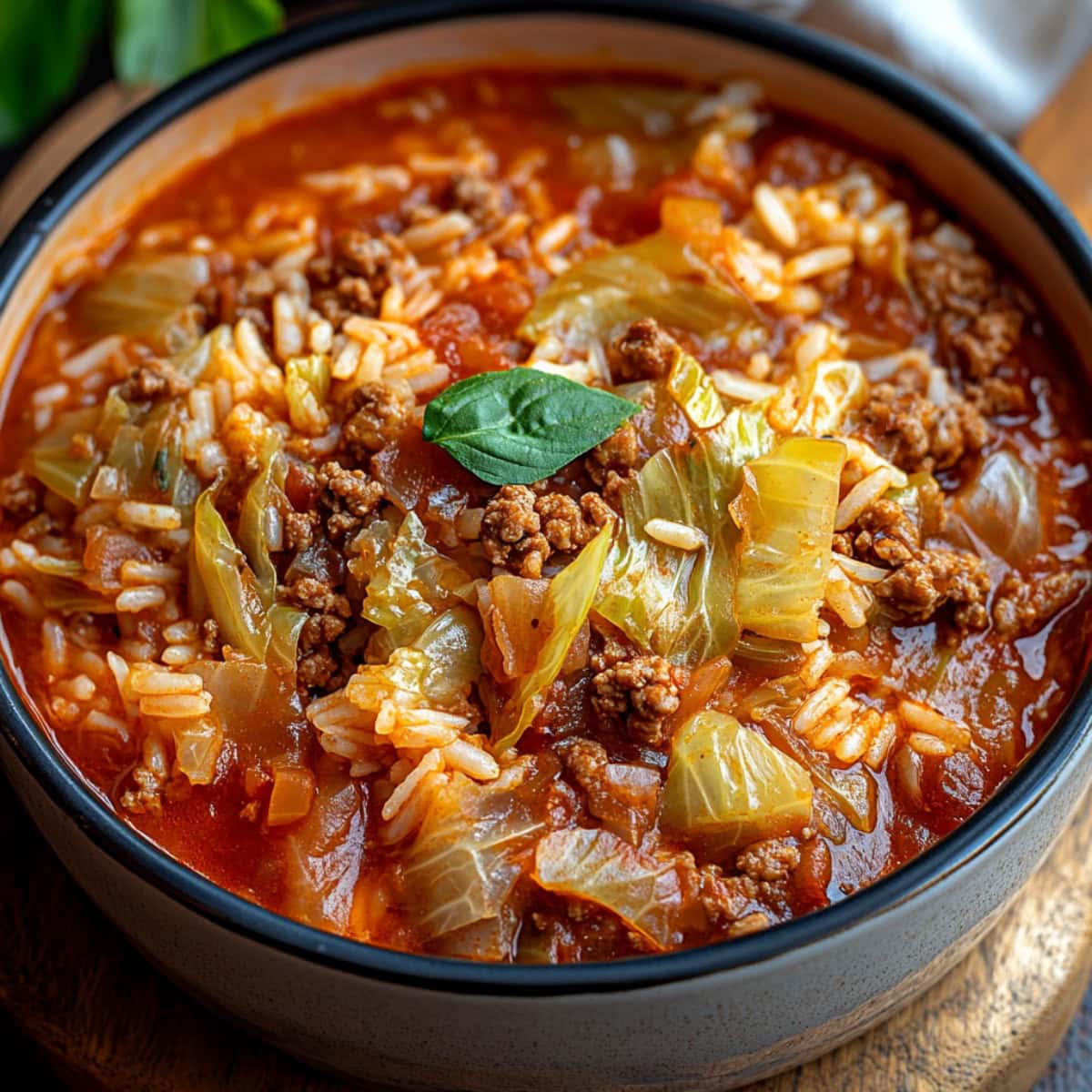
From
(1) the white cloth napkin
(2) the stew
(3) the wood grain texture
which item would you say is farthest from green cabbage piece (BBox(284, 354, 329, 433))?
(3) the wood grain texture

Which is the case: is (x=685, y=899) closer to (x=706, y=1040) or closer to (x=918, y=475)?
(x=706, y=1040)

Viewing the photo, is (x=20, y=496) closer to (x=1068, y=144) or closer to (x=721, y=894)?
(x=721, y=894)

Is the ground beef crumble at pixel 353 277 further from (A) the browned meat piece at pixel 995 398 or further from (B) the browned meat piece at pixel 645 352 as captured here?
(A) the browned meat piece at pixel 995 398

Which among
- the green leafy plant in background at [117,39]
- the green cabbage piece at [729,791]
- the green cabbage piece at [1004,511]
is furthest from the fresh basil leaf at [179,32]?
the green cabbage piece at [729,791]

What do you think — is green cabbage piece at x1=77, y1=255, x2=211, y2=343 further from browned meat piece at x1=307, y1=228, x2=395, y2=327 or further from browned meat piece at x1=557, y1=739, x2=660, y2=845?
browned meat piece at x1=557, y1=739, x2=660, y2=845

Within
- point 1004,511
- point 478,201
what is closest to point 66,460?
point 478,201

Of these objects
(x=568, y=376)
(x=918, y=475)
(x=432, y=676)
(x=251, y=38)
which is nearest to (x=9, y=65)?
(x=251, y=38)
